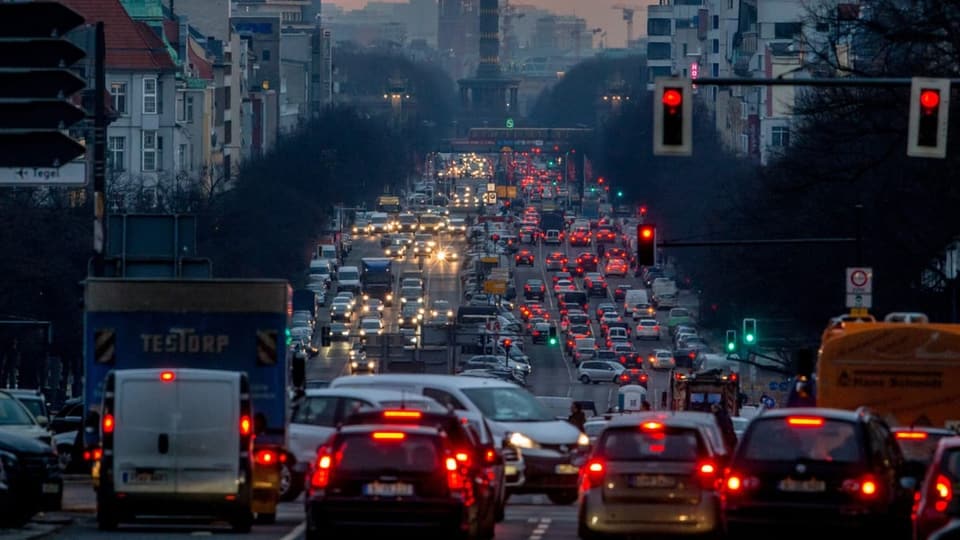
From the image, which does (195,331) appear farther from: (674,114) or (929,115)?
(929,115)

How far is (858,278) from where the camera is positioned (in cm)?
5231

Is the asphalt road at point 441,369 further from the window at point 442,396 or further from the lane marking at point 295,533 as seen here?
the window at point 442,396

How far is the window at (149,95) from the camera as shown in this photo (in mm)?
141250

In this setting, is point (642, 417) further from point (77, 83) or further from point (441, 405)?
point (77, 83)

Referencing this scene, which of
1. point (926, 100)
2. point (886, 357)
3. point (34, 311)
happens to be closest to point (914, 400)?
point (886, 357)

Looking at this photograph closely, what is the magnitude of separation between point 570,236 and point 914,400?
14152cm

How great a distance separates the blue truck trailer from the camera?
1240 inches

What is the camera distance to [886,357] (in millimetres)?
34312

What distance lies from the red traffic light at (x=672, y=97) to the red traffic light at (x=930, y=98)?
9.58 ft

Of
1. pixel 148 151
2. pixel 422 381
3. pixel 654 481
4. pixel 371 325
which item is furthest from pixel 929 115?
pixel 148 151

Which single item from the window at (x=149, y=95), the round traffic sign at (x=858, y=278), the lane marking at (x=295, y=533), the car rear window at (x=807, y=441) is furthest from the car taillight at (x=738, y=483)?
the window at (x=149, y=95)

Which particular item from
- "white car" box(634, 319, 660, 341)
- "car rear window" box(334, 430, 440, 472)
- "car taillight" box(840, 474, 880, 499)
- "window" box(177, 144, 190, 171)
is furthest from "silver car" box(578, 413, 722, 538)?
"window" box(177, 144, 190, 171)

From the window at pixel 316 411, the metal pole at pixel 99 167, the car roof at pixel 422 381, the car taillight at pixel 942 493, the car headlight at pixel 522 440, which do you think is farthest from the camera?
the metal pole at pixel 99 167

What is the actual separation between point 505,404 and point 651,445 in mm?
8933
